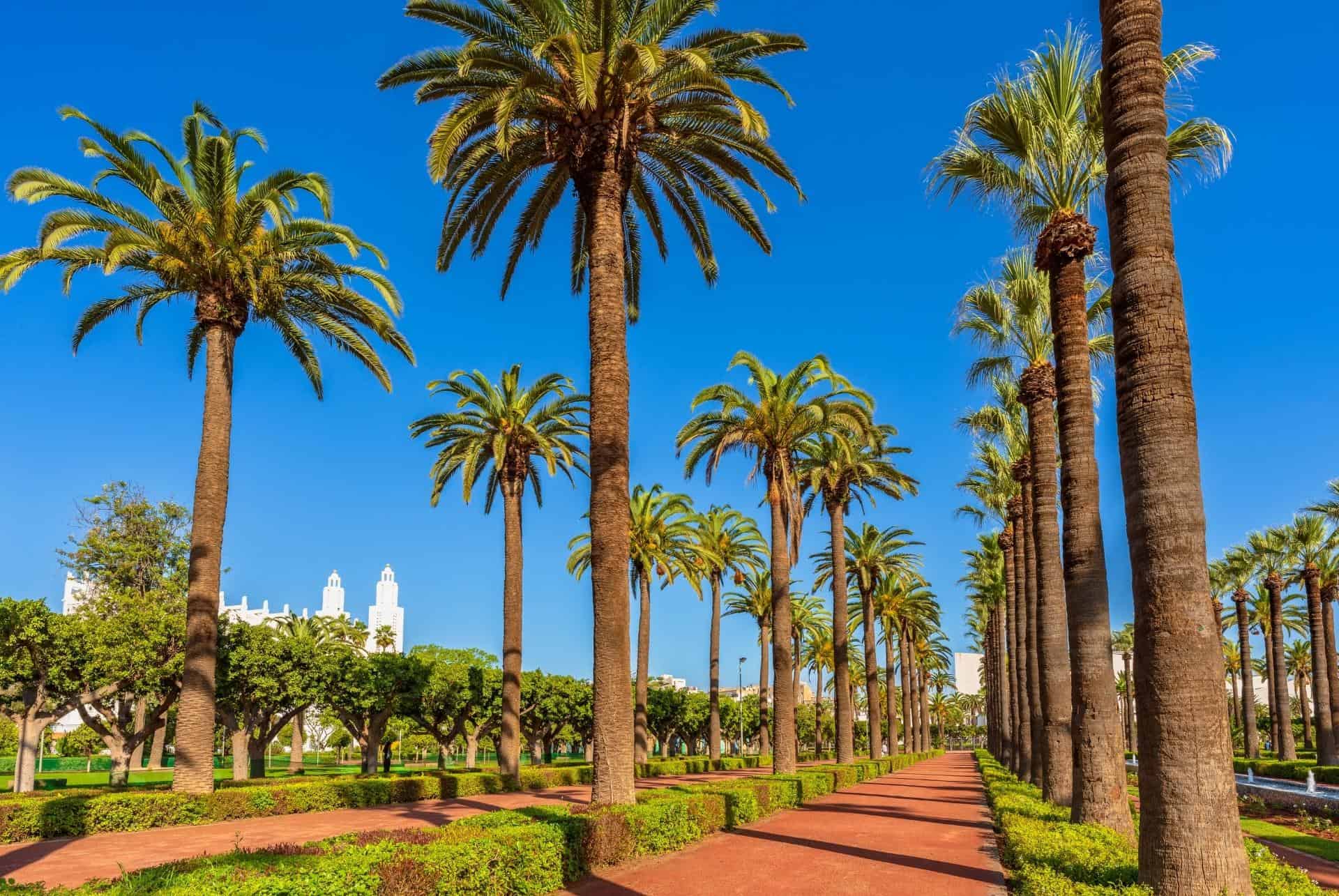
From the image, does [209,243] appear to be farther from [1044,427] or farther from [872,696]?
[872,696]

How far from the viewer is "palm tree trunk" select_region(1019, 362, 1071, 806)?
1741 cm

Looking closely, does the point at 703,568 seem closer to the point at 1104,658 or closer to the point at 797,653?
the point at 797,653

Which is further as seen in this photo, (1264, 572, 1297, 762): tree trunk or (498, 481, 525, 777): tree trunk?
(1264, 572, 1297, 762): tree trunk

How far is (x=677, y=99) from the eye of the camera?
1681 centimetres

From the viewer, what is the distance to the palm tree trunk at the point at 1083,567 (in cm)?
1294

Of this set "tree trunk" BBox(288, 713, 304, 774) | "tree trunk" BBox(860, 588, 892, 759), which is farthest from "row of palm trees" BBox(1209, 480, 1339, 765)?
"tree trunk" BBox(288, 713, 304, 774)

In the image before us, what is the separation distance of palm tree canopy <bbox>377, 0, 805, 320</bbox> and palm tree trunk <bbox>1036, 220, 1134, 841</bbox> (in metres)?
5.60

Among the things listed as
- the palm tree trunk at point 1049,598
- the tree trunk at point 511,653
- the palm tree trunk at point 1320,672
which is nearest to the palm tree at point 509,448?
the tree trunk at point 511,653

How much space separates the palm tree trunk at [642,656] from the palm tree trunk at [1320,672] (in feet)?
111

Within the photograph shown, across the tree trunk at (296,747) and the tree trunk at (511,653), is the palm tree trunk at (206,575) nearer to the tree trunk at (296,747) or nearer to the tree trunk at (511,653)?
the tree trunk at (511,653)

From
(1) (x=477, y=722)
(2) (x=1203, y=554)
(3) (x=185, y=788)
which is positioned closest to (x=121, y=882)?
(2) (x=1203, y=554)

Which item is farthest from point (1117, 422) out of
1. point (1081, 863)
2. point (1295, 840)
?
Result: point (1295, 840)

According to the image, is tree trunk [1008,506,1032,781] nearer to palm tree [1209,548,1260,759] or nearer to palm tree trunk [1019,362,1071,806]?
palm tree trunk [1019,362,1071,806]

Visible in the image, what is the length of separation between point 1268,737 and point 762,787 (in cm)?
8879
